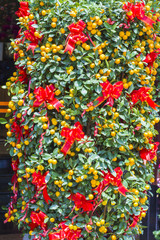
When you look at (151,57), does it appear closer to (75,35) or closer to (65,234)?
(75,35)

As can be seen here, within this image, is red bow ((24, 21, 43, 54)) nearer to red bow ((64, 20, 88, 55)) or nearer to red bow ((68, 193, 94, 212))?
red bow ((64, 20, 88, 55))

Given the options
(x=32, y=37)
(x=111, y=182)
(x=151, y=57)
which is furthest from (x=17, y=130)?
(x=151, y=57)

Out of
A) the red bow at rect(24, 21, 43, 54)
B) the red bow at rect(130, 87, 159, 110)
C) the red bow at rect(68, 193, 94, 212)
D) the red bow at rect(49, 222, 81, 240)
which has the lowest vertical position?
the red bow at rect(49, 222, 81, 240)

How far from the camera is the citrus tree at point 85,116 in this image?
2.26 meters

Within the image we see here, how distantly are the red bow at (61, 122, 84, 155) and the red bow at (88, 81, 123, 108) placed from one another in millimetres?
218

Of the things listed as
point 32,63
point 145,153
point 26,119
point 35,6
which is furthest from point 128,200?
point 35,6

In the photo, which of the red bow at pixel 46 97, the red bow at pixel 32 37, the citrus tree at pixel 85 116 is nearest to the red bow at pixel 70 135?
the citrus tree at pixel 85 116

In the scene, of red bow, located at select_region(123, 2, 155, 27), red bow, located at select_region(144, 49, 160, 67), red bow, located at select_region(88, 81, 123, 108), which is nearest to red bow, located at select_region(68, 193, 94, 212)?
red bow, located at select_region(88, 81, 123, 108)

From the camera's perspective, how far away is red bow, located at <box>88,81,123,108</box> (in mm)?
2246

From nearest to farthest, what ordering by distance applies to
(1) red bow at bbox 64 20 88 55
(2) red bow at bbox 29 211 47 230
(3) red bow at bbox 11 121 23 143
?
(1) red bow at bbox 64 20 88 55 < (2) red bow at bbox 29 211 47 230 < (3) red bow at bbox 11 121 23 143

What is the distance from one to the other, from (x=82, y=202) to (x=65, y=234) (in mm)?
238

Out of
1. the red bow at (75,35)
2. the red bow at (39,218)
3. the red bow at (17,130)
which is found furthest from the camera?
the red bow at (17,130)

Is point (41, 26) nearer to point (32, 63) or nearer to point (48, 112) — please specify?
point (32, 63)

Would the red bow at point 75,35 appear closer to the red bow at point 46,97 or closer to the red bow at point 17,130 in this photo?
the red bow at point 46,97
